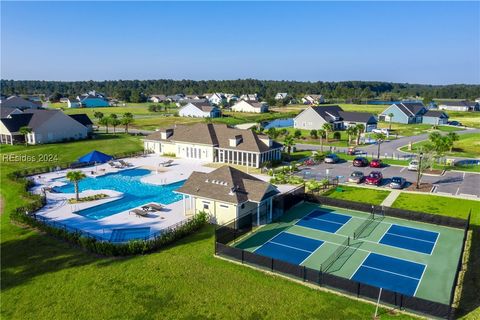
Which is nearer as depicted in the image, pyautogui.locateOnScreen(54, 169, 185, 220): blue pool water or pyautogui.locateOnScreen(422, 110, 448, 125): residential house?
pyautogui.locateOnScreen(54, 169, 185, 220): blue pool water

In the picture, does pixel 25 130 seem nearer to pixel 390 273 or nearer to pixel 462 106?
pixel 390 273

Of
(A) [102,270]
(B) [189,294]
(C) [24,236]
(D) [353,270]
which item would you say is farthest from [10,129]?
(D) [353,270]

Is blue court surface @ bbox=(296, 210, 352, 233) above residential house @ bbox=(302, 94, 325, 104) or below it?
below

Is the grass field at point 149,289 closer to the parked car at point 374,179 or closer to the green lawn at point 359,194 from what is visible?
the green lawn at point 359,194

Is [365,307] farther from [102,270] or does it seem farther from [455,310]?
[102,270]

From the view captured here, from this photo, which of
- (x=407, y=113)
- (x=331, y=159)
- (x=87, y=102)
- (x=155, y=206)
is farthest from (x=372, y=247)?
(x=87, y=102)

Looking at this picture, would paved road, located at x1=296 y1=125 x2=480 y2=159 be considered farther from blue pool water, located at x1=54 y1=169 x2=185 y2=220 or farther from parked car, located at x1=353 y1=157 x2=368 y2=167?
blue pool water, located at x1=54 y1=169 x2=185 y2=220

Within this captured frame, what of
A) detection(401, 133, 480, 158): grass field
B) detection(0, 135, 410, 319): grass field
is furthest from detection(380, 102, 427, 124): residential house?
detection(0, 135, 410, 319): grass field
